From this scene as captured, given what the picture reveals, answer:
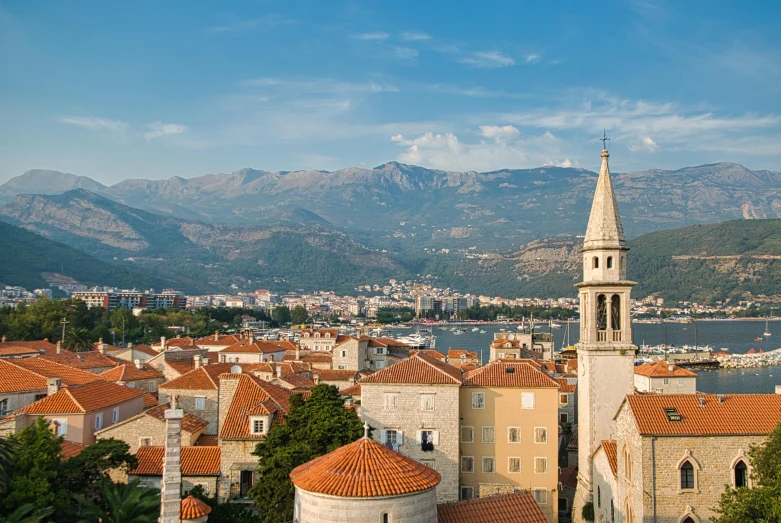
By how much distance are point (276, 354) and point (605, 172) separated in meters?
50.0

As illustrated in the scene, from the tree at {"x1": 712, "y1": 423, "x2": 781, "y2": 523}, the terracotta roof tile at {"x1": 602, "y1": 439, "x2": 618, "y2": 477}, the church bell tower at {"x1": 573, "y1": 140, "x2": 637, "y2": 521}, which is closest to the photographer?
the tree at {"x1": 712, "y1": 423, "x2": 781, "y2": 523}

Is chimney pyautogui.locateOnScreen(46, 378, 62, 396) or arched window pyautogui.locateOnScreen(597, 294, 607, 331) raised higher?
arched window pyautogui.locateOnScreen(597, 294, 607, 331)

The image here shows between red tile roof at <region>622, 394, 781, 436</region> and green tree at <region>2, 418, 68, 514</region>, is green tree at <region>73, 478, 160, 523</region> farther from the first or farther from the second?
red tile roof at <region>622, 394, 781, 436</region>

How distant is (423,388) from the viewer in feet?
101

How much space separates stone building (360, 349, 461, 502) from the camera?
100 feet

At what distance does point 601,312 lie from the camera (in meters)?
29.9

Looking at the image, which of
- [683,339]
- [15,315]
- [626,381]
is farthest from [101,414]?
[683,339]

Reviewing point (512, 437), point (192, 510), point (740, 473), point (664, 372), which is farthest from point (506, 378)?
point (664, 372)

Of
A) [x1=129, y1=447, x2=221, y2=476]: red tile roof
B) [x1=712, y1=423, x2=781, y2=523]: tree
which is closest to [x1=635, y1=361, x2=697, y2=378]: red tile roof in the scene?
[x1=712, y1=423, x2=781, y2=523]: tree

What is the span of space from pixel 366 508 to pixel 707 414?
14.0m

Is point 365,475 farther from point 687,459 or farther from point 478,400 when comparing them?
point 478,400

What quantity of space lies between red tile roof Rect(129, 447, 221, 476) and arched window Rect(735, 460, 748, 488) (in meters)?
18.4

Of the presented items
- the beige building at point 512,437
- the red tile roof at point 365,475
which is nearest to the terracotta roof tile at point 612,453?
the beige building at point 512,437

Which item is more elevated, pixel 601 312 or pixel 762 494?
pixel 601 312
